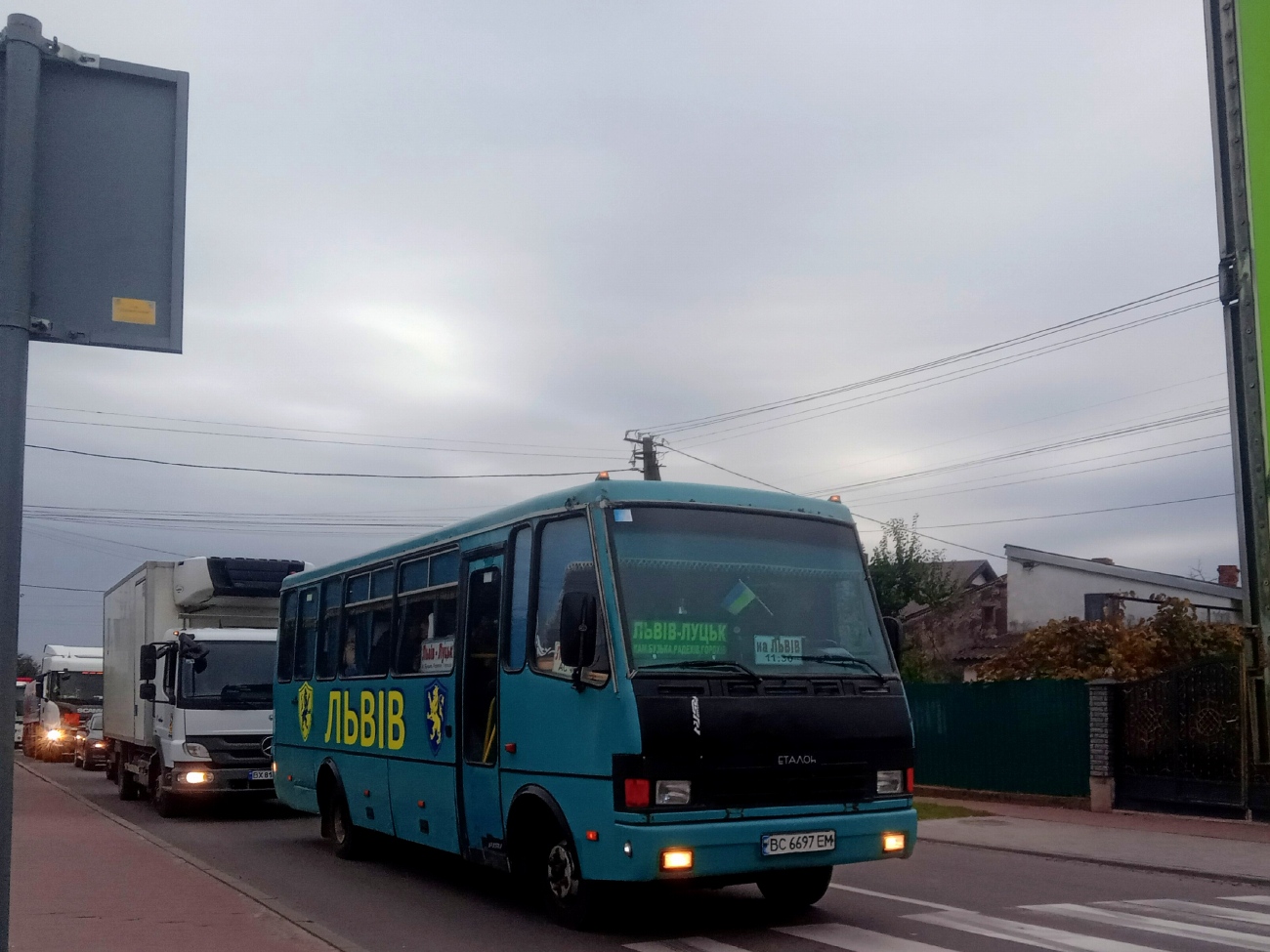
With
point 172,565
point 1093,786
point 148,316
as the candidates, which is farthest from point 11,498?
point 1093,786

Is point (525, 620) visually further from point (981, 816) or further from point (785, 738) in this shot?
point (981, 816)

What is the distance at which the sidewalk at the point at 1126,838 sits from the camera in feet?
44.9

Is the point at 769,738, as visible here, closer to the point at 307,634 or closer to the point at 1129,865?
the point at 1129,865

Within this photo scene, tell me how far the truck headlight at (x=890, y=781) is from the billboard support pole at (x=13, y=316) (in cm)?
640

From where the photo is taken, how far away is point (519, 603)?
9750 millimetres

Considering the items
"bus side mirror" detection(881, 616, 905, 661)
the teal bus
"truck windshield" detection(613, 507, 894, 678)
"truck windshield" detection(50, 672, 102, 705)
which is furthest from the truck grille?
"truck windshield" detection(50, 672, 102, 705)

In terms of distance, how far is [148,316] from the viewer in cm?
394

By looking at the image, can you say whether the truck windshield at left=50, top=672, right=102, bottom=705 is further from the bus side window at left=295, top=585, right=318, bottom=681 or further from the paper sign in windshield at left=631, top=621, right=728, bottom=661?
the paper sign in windshield at left=631, top=621, right=728, bottom=661

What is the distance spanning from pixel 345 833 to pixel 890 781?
6.39 meters

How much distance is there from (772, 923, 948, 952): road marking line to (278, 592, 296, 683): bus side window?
314 inches

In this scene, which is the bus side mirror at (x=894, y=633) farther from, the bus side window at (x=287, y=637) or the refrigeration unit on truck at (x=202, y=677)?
the refrigeration unit on truck at (x=202, y=677)

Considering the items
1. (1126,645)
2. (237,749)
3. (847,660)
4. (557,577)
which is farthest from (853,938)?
(1126,645)

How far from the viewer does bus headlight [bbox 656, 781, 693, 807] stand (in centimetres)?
825

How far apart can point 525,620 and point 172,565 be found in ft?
40.3
